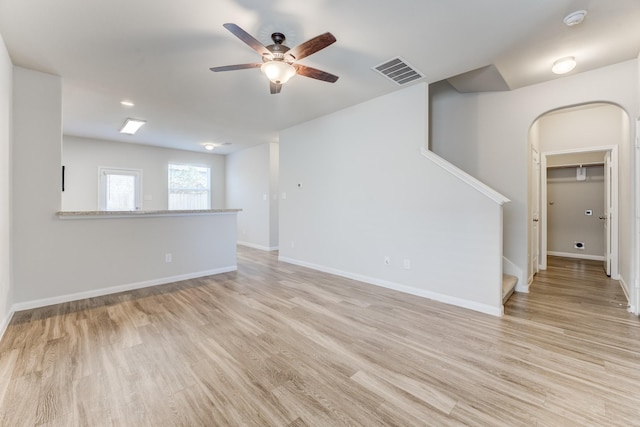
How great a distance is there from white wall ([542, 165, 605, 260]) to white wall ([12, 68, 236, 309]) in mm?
7699

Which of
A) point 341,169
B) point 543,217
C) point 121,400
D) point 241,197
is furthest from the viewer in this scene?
point 241,197

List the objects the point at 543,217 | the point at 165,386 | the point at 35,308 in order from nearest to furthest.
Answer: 1. the point at 165,386
2. the point at 35,308
3. the point at 543,217

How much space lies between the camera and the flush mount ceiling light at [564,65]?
2754 millimetres

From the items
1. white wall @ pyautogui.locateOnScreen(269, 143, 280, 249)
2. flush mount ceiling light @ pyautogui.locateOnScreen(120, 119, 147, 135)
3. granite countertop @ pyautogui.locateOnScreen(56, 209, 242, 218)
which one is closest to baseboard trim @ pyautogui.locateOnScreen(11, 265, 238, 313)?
granite countertop @ pyautogui.locateOnScreen(56, 209, 242, 218)

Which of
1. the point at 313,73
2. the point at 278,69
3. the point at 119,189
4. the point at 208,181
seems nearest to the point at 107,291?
the point at 278,69

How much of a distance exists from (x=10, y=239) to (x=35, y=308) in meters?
0.80

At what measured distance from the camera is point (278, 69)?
7.69 feet

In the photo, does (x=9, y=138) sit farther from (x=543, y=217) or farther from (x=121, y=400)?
(x=543, y=217)

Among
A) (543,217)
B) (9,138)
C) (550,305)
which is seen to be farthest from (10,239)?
(543,217)

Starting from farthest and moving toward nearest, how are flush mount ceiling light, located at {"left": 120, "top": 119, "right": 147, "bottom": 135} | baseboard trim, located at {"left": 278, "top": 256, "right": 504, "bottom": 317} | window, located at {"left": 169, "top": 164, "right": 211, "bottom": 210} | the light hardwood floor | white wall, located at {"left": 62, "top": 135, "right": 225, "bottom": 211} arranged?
window, located at {"left": 169, "top": 164, "right": 211, "bottom": 210}, white wall, located at {"left": 62, "top": 135, "right": 225, "bottom": 211}, flush mount ceiling light, located at {"left": 120, "top": 119, "right": 147, "bottom": 135}, baseboard trim, located at {"left": 278, "top": 256, "right": 504, "bottom": 317}, the light hardwood floor

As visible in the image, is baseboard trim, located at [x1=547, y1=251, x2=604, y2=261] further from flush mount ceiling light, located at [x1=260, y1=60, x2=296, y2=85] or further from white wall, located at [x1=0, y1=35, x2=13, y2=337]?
white wall, located at [x1=0, y1=35, x2=13, y2=337]

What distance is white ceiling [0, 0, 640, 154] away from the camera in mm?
2039

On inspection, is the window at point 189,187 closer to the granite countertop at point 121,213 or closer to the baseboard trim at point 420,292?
the granite countertop at point 121,213

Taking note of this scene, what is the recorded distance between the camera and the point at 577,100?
123 inches
